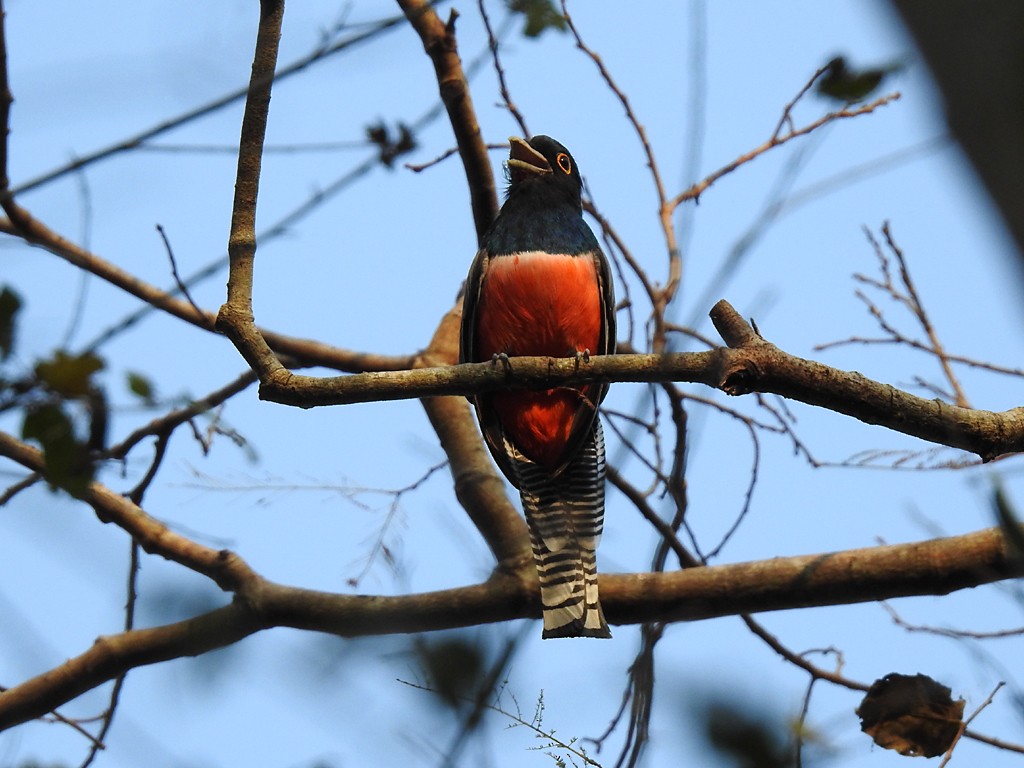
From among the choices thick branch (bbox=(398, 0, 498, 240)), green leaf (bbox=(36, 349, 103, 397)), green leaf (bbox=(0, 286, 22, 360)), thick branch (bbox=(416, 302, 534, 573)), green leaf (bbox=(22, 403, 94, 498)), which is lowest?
green leaf (bbox=(22, 403, 94, 498))

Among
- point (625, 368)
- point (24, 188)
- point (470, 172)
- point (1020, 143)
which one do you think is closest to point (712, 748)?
A: point (1020, 143)

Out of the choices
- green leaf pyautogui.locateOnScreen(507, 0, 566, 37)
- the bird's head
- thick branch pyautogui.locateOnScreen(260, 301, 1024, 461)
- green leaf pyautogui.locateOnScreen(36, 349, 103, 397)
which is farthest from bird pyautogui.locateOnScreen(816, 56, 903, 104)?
the bird's head

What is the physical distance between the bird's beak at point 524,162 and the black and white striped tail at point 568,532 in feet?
5.26

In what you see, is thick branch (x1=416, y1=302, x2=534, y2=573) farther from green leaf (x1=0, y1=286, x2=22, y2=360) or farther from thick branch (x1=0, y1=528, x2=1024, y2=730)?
green leaf (x1=0, y1=286, x2=22, y2=360)

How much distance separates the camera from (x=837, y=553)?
15.3 ft

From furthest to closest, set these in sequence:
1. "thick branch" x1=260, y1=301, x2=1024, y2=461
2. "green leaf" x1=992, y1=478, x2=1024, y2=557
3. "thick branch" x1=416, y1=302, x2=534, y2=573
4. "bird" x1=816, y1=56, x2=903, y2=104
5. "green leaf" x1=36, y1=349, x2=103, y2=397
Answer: "thick branch" x1=416, y1=302, x2=534, y2=573 < "thick branch" x1=260, y1=301, x2=1024, y2=461 < "bird" x1=816, y1=56, x2=903, y2=104 < "green leaf" x1=36, y1=349, x2=103, y2=397 < "green leaf" x1=992, y1=478, x2=1024, y2=557

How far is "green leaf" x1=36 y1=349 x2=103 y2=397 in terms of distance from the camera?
6.70 feet

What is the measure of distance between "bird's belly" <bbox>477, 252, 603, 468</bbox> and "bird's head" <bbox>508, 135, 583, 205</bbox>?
736 mm

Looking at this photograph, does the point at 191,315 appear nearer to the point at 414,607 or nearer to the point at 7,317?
the point at 414,607

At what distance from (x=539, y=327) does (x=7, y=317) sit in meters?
3.84

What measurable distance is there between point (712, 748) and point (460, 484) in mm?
4518

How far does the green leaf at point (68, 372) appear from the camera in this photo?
80.4 inches

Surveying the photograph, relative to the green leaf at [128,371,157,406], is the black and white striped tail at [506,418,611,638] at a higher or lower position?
higher

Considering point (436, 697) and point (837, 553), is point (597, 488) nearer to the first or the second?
point (837, 553)
